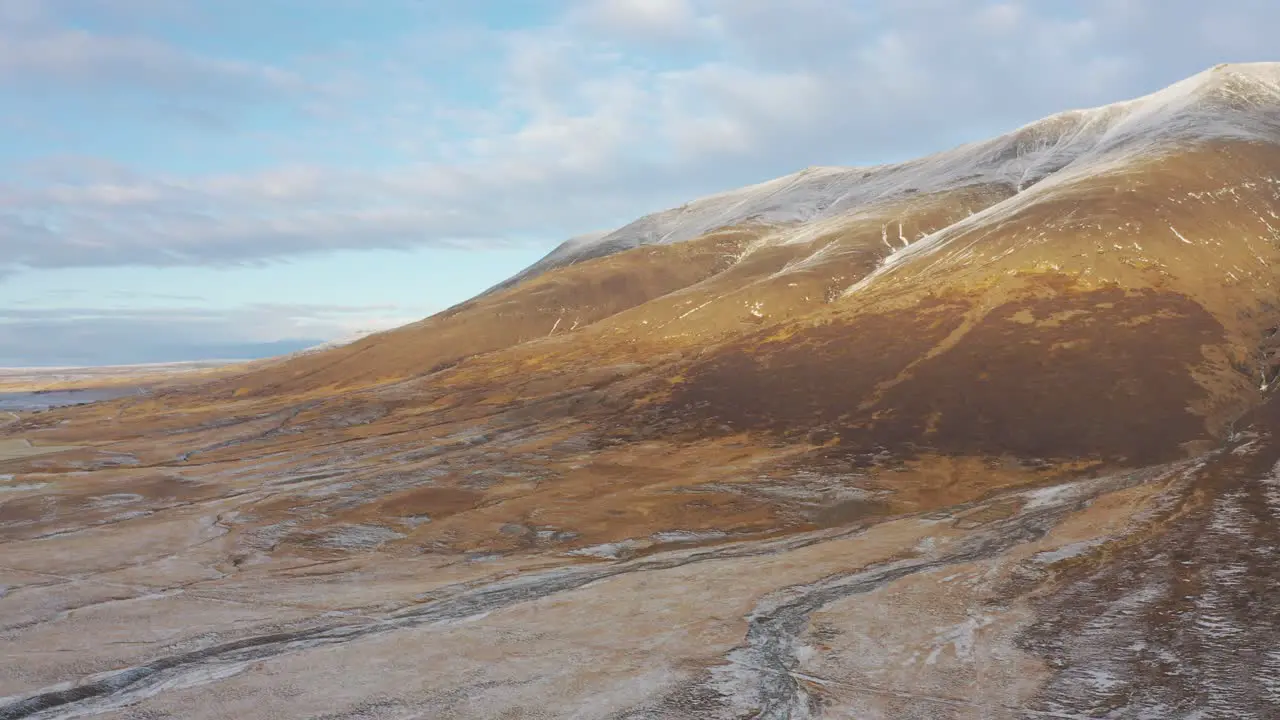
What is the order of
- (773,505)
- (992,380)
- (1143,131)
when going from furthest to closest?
(1143,131) → (992,380) → (773,505)

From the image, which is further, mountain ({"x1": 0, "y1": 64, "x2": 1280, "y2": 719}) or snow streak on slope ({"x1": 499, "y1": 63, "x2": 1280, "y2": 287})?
snow streak on slope ({"x1": 499, "y1": 63, "x2": 1280, "y2": 287})

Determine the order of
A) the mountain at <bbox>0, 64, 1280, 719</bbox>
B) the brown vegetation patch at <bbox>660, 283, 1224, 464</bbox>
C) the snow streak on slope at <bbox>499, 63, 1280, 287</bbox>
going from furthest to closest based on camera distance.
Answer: the snow streak on slope at <bbox>499, 63, 1280, 287</bbox> → the brown vegetation patch at <bbox>660, 283, 1224, 464</bbox> → the mountain at <bbox>0, 64, 1280, 719</bbox>

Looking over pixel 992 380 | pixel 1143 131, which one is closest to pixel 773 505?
pixel 992 380

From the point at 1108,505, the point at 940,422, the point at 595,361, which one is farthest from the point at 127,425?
the point at 1108,505

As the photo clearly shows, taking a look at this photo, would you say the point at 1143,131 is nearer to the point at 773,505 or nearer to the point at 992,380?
the point at 992,380

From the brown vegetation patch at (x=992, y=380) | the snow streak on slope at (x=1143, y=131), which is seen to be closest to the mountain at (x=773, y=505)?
the brown vegetation patch at (x=992, y=380)

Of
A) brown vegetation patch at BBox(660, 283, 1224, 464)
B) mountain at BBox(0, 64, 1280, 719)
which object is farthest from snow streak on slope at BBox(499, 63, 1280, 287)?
brown vegetation patch at BBox(660, 283, 1224, 464)

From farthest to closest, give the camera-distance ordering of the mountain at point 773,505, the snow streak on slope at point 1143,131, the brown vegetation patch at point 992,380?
the snow streak on slope at point 1143,131 → the brown vegetation patch at point 992,380 → the mountain at point 773,505

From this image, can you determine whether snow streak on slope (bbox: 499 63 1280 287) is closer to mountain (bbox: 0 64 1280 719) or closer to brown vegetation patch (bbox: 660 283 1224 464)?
mountain (bbox: 0 64 1280 719)

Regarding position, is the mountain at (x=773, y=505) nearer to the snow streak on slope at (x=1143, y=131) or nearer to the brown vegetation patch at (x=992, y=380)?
the brown vegetation patch at (x=992, y=380)
